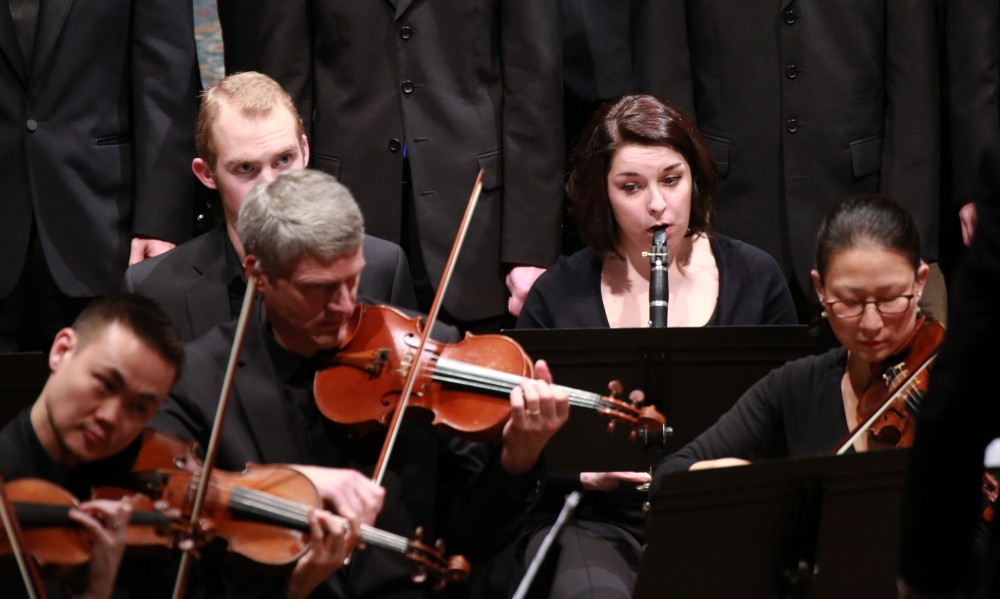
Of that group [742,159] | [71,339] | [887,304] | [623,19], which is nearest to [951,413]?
[887,304]

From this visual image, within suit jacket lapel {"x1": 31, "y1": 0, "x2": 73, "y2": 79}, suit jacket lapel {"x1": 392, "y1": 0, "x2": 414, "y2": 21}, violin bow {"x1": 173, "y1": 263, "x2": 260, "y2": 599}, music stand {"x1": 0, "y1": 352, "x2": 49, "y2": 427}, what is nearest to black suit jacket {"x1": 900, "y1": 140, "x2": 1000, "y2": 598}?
violin bow {"x1": 173, "y1": 263, "x2": 260, "y2": 599}

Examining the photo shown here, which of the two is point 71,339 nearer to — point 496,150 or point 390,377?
point 390,377

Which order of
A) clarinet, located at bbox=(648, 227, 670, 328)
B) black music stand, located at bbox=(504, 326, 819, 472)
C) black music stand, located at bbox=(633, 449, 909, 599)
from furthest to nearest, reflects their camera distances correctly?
1. clarinet, located at bbox=(648, 227, 670, 328)
2. black music stand, located at bbox=(504, 326, 819, 472)
3. black music stand, located at bbox=(633, 449, 909, 599)

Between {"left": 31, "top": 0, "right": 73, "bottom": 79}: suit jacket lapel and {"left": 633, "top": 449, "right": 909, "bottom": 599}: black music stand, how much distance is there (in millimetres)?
1980

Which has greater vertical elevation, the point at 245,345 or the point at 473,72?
the point at 473,72

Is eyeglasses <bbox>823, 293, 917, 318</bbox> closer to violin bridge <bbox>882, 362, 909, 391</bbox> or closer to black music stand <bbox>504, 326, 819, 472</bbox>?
violin bridge <bbox>882, 362, 909, 391</bbox>

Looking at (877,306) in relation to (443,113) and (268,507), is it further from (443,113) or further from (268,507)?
(443,113)

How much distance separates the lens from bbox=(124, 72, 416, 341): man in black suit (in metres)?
2.76

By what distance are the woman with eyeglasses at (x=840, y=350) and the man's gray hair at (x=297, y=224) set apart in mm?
719

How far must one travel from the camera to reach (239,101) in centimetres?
283

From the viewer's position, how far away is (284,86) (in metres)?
3.23

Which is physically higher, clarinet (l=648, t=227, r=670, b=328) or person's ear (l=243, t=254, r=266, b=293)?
person's ear (l=243, t=254, r=266, b=293)

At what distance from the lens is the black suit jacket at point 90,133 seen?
3.15 meters

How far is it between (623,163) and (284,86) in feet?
2.81
